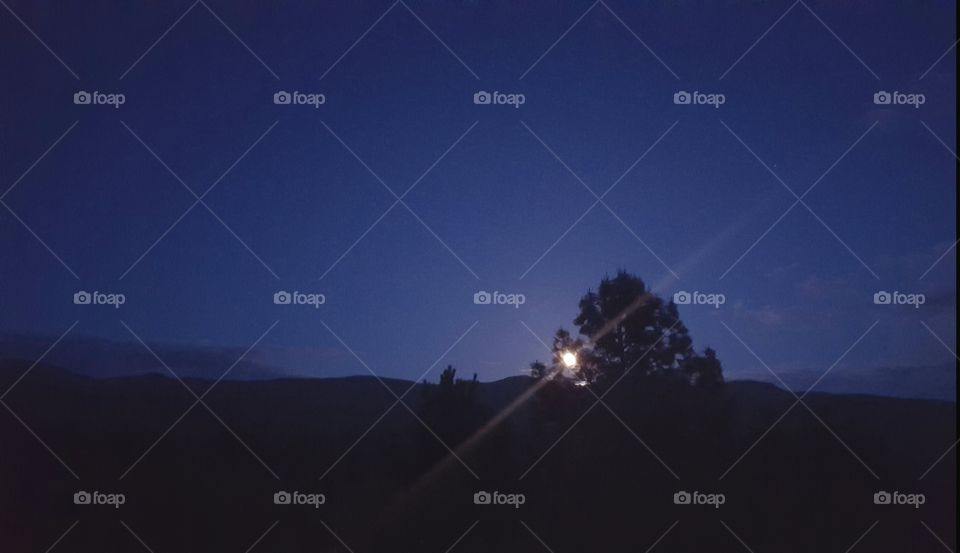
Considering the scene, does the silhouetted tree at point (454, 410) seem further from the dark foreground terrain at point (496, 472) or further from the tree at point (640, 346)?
the tree at point (640, 346)

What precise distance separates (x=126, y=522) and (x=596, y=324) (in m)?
2.70

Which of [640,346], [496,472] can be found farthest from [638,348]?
[496,472]

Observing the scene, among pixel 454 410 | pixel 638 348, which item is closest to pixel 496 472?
pixel 454 410

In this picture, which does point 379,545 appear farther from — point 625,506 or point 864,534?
point 864,534

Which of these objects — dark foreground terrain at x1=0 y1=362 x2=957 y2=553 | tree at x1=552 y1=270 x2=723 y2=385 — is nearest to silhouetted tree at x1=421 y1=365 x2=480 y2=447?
dark foreground terrain at x1=0 y1=362 x2=957 y2=553

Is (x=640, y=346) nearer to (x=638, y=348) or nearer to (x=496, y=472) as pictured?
(x=638, y=348)

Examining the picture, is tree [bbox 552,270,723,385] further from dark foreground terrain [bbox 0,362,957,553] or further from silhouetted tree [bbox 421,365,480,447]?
silhouetted tree [bbox 421,365,480,447]

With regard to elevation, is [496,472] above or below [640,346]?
below

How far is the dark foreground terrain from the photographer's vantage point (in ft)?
14.1

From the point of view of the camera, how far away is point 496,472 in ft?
14.0

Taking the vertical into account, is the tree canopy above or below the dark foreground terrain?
above

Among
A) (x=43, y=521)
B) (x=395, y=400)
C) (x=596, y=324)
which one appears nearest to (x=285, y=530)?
(x=395, y=400)

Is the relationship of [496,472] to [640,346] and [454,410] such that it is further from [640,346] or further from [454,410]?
[640,346]

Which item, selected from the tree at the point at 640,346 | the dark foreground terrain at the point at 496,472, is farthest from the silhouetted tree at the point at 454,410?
the tree at the point at 640,346
